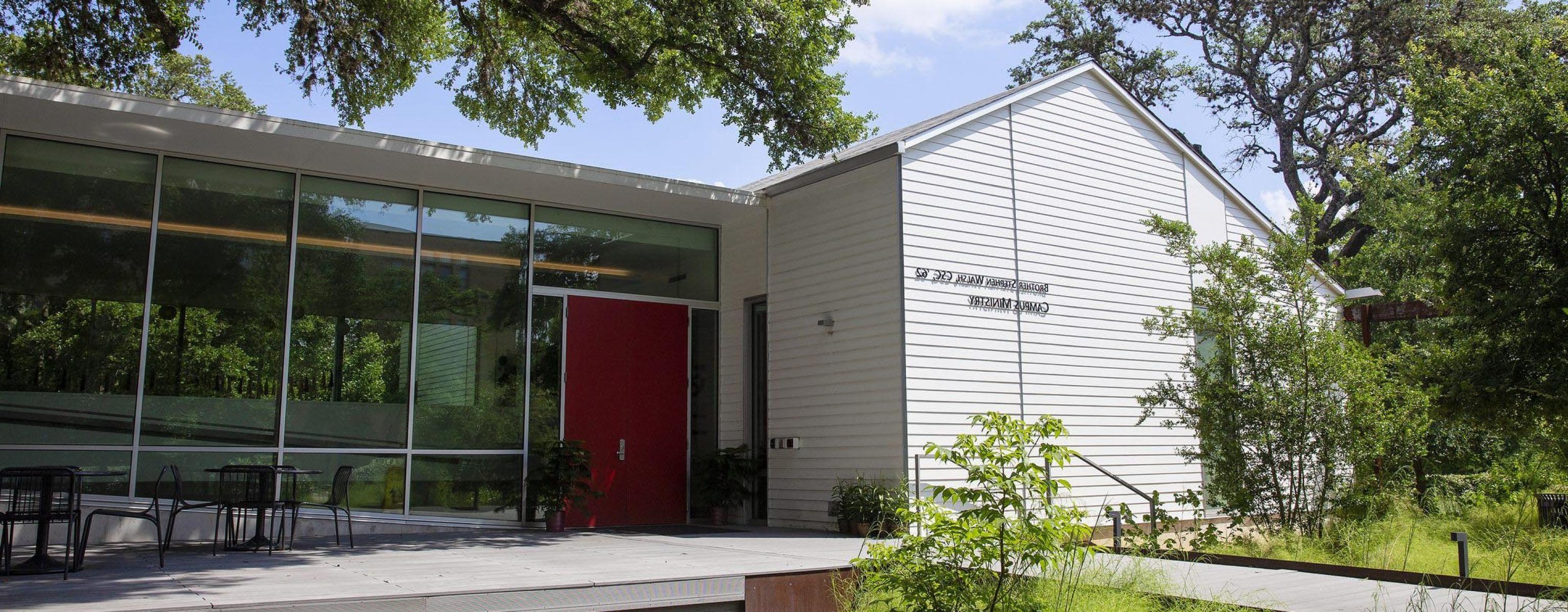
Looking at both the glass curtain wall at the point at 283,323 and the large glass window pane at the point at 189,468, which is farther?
the large glass window pane at the point at 189,468

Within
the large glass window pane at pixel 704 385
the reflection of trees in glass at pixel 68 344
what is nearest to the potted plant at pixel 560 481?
the large glass window pane at pixel 704 385

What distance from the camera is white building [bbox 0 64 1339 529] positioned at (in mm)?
8477

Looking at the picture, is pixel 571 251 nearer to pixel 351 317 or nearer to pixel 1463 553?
pixel 351 317

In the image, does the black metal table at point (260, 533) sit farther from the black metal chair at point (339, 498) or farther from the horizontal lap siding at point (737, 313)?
the horizontal lap siding at point (737, 313)

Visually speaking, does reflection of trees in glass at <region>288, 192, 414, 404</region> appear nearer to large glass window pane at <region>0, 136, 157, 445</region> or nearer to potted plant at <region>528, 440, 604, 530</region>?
large glass window pane at <region>0, 136, 157, 445</region>

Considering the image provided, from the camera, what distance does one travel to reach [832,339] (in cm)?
1033

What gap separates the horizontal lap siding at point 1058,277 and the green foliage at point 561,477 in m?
3.18

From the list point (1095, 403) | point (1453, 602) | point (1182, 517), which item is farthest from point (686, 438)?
point (1453, 602)

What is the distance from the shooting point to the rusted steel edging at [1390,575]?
225 inches

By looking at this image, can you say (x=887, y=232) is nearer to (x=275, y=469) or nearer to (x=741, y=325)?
A: (x=741, y=325)

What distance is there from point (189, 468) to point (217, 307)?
53.7 inches

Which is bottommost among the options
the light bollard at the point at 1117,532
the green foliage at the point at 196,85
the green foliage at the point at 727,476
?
the light bollard at the point at 1117,532

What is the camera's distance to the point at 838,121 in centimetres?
1101

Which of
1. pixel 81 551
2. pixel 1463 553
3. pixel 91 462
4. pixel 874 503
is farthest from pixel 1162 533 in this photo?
pixel 91 462
